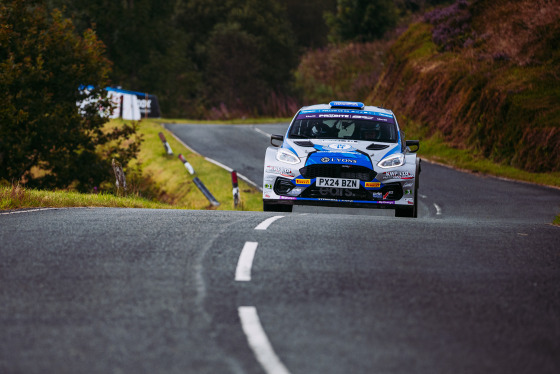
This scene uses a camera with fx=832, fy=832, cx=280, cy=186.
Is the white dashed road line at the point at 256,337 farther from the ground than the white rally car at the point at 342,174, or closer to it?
farther from the ground

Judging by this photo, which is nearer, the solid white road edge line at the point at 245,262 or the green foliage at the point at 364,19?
the solid white road edge line at the point at 245,262

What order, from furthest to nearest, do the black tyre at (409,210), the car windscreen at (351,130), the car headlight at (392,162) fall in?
the car windscreen at (351,130) → the black tyre at (409,210) → the car headlight at (392,162)

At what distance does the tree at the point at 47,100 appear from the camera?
24078 millimetres

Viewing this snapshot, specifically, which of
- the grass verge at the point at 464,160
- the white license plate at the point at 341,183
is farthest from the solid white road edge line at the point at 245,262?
the grass verge at the point at 464,160

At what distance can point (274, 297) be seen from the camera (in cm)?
614

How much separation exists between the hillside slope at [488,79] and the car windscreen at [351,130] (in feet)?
39.9

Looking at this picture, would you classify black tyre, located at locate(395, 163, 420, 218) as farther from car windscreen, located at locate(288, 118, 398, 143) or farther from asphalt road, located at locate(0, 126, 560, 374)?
asphalt road, located at locate(0, 126, 560, 374)

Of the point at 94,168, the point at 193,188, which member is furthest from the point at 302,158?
the point at 94,168

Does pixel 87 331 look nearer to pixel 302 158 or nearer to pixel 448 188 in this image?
pixel 302 158

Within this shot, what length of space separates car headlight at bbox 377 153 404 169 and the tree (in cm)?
1344

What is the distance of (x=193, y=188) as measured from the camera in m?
24.9

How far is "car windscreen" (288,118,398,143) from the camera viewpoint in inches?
552

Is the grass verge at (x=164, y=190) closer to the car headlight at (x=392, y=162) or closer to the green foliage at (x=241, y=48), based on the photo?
the car headlight at (x=392, y=162)

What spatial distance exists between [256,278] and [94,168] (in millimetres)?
20494
